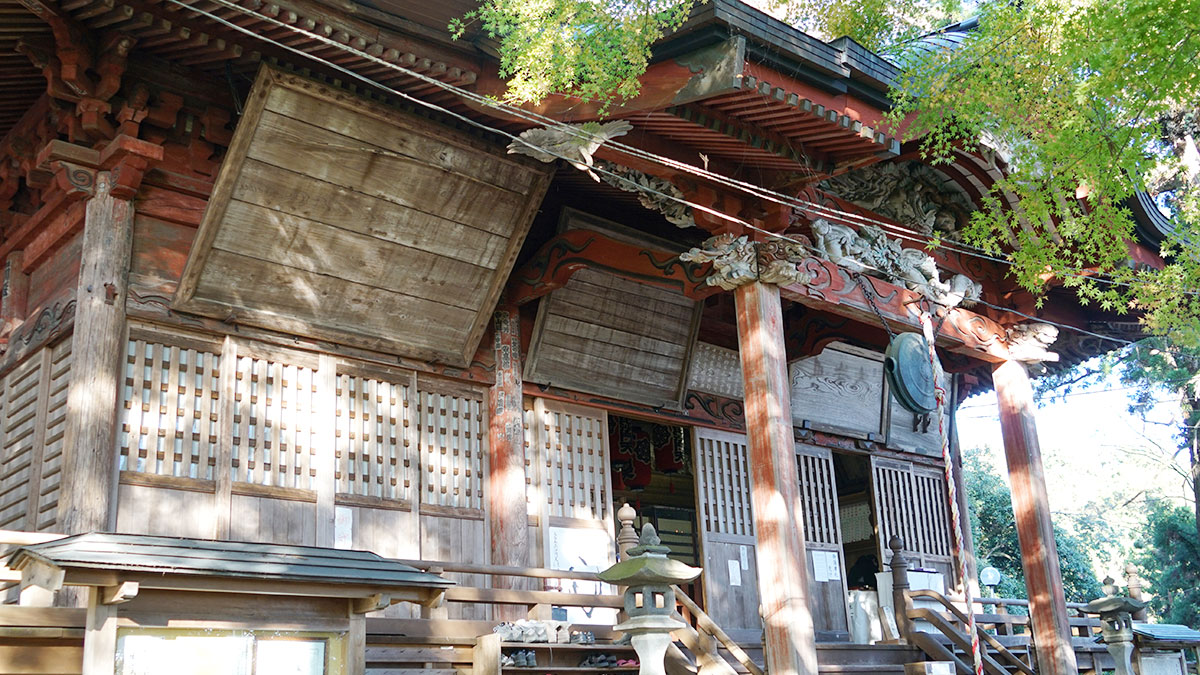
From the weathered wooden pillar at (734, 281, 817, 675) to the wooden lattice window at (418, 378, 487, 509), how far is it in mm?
2927

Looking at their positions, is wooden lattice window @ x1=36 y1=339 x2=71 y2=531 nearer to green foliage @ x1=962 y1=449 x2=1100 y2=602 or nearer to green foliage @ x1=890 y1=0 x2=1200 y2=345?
green foliage @ x1=890 y1=0 x2=1200 y2=345

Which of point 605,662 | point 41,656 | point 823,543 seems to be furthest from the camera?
point 823,543

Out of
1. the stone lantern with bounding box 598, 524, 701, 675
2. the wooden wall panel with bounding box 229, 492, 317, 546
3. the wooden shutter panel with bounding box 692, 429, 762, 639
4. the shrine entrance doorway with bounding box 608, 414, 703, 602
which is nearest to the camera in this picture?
the stone lantern with bounding box 598, 524, 701, 675

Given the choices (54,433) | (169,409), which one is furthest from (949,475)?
(54,433)

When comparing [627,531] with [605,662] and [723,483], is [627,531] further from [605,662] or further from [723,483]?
[723,483]

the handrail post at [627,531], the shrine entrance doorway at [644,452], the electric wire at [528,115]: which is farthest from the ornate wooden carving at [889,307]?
the shrine entrance doorway at [644,452]

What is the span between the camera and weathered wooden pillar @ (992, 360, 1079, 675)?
36.5 feet

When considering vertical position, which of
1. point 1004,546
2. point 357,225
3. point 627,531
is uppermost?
point 357,225

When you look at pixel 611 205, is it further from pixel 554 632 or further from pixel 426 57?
pixel 554 632

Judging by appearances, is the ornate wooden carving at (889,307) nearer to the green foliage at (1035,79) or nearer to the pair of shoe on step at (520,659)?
the green foliage at (1035,79)

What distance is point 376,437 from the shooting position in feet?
31.8

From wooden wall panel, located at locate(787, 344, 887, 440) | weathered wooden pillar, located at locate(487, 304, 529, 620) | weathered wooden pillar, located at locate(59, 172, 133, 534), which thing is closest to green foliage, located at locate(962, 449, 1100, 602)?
wooden wall panel, located at locate(787, 344, 887, 440)

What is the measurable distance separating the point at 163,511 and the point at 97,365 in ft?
4.06

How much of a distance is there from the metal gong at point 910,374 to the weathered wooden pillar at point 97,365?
634 centimetres
